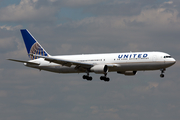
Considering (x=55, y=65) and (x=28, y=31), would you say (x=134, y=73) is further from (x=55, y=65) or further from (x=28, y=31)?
(x=28, y=31)

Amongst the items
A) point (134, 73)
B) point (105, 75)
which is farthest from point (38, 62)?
point (134, 73)

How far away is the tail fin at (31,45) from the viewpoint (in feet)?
311

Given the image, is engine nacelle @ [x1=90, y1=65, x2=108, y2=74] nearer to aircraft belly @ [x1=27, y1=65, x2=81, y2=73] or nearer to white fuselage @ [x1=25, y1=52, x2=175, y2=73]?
white fuselage @ [x1=25, y1=52, x2=175, y2=73]

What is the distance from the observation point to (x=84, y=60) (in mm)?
87562

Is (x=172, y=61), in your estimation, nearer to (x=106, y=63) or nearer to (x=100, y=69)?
(x=106, y=63)

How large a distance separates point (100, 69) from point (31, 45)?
23.1m

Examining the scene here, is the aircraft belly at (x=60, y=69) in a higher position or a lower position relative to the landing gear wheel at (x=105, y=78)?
higher

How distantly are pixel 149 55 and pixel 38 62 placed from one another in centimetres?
2868

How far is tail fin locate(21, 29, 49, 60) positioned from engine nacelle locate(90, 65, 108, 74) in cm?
1674

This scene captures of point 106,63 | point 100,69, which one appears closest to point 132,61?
point 106,63

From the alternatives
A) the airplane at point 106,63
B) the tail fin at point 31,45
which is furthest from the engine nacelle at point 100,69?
the tail fin at point 31,45

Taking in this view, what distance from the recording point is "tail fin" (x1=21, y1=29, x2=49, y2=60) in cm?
9466

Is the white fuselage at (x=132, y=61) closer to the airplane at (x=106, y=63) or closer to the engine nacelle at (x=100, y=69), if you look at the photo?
the airplane at (x=106, y=63)

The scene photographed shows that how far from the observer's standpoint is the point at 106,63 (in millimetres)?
84688
